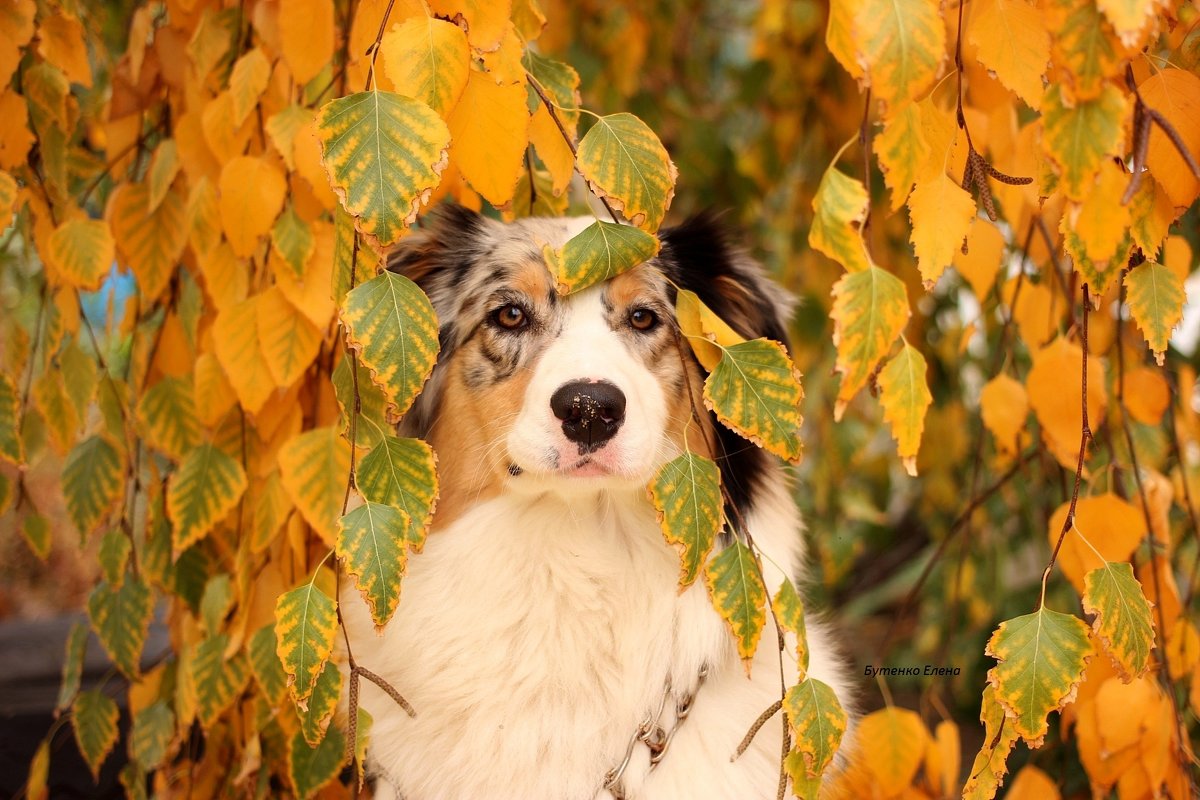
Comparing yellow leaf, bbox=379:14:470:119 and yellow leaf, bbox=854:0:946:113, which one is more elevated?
yellow leaf, bbox=854:0:946:113

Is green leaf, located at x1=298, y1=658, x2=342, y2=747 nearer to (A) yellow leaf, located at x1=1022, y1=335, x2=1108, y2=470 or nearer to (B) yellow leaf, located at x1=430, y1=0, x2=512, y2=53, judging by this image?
(B) yellow leaf, located at x1=430, y1=0, x2=512, y2=53

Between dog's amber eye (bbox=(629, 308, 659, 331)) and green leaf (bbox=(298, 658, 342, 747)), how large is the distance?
2.71ft

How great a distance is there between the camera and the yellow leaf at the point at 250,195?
64.1 inches

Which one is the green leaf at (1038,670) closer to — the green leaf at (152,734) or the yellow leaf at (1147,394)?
the yellow leaf at (1147,394)

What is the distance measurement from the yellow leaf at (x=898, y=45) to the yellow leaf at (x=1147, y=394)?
1.20 meters

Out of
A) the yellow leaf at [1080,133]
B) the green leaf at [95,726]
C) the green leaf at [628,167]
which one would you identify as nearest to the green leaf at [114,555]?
the green leaf at [95,726]

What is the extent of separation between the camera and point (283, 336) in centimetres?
166

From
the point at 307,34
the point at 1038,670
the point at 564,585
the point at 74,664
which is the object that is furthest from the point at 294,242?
the point at 1038,670

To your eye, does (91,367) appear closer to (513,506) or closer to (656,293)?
(513,506)

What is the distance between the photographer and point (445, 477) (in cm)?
200

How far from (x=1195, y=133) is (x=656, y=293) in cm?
90

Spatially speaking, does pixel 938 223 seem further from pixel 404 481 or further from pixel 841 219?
pixel 404 481

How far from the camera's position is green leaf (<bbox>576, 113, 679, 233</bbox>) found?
3.81 ft

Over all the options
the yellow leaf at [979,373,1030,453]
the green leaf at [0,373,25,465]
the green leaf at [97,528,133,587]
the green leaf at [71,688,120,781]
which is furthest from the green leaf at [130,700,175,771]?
the yellow leaf at [979,373,1030,453]
